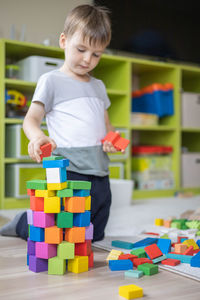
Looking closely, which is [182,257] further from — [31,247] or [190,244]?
[31,247]

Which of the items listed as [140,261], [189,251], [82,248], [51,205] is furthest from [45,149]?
[189,251]

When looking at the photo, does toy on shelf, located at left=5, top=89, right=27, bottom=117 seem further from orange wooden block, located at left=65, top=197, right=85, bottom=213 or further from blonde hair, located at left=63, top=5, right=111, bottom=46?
orange wooden block, located at left=65, top=197, right=85, bottom=213

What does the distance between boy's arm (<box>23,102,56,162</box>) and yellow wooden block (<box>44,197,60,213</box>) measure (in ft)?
0.33

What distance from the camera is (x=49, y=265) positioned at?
81 cm

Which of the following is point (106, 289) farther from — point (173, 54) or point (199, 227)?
point (173, 54)

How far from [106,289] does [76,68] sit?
2.11 feet

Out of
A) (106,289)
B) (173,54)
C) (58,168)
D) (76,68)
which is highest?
(173,54)

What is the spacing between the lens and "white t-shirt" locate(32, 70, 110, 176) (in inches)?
43.3

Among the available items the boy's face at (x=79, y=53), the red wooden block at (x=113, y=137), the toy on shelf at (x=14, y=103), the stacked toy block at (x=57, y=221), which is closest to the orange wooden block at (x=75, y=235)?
the stacked toy block at (x=57, y=221)

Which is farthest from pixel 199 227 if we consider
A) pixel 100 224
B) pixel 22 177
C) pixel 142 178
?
pixel 142 178

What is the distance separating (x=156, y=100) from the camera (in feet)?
8.14

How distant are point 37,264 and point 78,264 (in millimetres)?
89

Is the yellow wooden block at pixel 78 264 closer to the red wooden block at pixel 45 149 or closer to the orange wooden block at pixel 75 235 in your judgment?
the orange wooden block at pixel 75 235

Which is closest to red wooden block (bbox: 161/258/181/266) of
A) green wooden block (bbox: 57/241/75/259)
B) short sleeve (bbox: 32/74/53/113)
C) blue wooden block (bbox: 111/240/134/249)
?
blue wooden block (bbox: 111/240/134/249)
